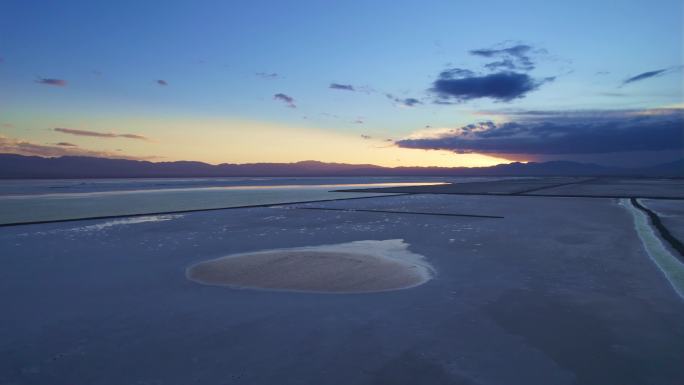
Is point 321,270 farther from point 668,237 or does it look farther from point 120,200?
point 120,200

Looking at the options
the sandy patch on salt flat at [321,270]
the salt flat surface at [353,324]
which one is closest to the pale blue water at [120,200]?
the salt flat surface at [353,324]

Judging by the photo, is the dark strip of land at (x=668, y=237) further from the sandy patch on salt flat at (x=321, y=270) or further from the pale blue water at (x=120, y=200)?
the pale blue water at (x=120, y=200)

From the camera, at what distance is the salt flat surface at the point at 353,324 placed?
412cm

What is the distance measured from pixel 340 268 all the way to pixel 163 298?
358 centimetres

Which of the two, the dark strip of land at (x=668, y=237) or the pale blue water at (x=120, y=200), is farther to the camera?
the pale blue water at (x=120, y=200)

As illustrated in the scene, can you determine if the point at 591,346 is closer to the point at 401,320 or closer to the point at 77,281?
the point at 401,320

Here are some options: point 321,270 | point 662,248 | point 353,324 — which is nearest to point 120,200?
point 321,270

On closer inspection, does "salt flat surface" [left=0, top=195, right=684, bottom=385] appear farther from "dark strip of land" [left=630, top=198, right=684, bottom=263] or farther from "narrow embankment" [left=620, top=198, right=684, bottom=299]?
"dark strip of land" [left=630, top=198, right=684, bottom=263]

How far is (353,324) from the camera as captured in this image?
5414mm

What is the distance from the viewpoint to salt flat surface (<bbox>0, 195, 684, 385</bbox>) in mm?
4125

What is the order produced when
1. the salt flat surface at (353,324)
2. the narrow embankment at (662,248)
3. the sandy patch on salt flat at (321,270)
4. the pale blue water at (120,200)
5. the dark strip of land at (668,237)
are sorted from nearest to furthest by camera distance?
the salt flat surface at (353,324) → the sandy patch on salt flat at (321,270) → the narrow embankment at (662,248) → the dark strip of land at (668,237) → the pale blue water at (120,200)

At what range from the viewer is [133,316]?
19.1 ft

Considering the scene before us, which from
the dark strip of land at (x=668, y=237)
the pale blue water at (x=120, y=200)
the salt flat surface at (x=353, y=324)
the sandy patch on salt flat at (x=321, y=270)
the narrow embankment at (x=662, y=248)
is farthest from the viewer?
the pale blue water at (x=120, y=200)

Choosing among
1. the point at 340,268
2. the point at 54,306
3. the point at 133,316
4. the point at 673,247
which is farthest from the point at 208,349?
the point at 673,247
